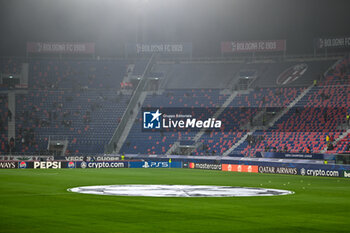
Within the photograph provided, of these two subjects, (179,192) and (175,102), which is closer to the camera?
(179,192)

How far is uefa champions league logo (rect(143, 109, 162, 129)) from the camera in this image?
82062 millimetres

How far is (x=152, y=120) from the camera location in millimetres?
82438

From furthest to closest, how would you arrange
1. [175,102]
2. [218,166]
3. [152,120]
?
1. [175,102]
2. [152,120]
3. [218,166]

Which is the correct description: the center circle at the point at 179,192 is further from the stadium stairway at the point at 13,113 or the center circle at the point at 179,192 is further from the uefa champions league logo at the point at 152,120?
the stadium stairway at the point at 13,113

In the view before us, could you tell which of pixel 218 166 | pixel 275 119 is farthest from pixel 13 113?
pixel 275 119

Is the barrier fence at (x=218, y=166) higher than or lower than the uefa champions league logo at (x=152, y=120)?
lower

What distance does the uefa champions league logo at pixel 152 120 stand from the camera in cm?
8206

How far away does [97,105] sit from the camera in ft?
287

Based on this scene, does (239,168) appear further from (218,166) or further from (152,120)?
(152,120)

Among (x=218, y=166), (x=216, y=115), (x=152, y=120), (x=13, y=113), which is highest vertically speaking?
(x=13, y=113)

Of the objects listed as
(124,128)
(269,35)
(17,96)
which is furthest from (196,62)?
(17,96)

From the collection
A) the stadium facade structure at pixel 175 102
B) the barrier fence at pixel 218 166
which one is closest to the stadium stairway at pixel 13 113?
the stadium facade structure at pixel 175 102

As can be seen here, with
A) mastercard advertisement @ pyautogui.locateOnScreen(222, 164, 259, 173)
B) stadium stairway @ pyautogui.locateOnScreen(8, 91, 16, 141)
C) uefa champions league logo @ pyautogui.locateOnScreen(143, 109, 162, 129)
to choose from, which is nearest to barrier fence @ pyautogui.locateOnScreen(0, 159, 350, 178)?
mastercard advertisement @ pyautogui.locateOnScreen(222, 164, 259, 173)

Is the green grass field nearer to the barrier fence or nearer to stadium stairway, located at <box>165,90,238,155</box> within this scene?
the barrier fence
